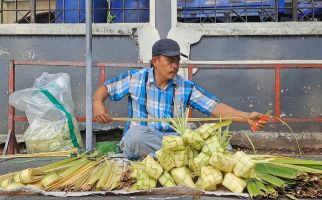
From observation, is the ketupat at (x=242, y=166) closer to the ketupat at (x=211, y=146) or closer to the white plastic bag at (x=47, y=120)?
the ketupat at (x=211, y=146)

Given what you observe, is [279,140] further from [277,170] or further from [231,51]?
[277,170]

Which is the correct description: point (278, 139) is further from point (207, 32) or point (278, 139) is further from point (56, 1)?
point (56, 1)

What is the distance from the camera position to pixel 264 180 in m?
2.93

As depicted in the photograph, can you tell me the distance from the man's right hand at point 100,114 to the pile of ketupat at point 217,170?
677 mm

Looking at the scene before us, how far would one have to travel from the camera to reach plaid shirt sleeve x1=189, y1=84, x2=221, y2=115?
394 centimetres

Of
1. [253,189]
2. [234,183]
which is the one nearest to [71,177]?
[234,183]

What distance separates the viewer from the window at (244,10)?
254 inches

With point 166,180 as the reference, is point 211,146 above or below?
above

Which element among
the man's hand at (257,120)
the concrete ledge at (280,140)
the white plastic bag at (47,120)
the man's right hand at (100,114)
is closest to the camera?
the man's hand at (257,120)

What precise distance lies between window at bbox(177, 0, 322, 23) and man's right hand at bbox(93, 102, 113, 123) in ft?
9.82

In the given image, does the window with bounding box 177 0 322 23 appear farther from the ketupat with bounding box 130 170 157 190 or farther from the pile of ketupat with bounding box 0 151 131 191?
the ketupat with bounding box 130 170 157 190

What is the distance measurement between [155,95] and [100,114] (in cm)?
50

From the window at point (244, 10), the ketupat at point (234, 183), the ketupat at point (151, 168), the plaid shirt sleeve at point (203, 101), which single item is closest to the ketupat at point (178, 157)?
the ketupat at point (151, 168)

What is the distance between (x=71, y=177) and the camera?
10.3ft
